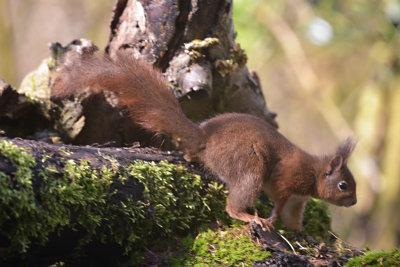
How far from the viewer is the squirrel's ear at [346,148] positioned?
11.3 feet

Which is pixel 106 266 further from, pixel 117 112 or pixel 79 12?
pixel 79 12

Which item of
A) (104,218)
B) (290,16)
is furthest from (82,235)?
(290,16)

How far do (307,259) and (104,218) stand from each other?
1176 mm

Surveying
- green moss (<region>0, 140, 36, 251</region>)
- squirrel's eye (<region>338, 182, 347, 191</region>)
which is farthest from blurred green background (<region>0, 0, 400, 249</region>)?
green moss (<region>0, 140, 36, 251</region>)

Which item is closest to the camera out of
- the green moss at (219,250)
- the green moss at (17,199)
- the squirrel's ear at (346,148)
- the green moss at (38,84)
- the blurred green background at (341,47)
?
the green moss at (17,199)

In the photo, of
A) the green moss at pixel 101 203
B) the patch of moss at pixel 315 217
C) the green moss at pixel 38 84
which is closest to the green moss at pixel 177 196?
the green moss at pixel 101 203

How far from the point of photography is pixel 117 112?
3348 millimetres

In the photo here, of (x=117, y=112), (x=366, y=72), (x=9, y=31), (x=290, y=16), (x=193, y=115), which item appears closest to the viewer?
(x=117, y=112)

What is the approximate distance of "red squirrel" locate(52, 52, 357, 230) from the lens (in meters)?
2.76

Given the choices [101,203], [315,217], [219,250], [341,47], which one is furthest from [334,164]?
[341,47]

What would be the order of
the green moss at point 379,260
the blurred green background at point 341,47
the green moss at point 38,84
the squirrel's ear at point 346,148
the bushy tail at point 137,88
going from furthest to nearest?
the blurred green background at point 341,47 < the green moss at point 38,84 < the squirrel's ear at point 346,148 < the bushy tail at point 137,88 < the green moss at point 379,260

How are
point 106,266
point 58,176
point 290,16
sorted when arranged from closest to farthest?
point 58,176
point 106,266
point 290,16

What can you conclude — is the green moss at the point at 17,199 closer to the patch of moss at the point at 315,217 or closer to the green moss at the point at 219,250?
the green moss at the point at 219,250

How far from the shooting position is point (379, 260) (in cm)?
222
